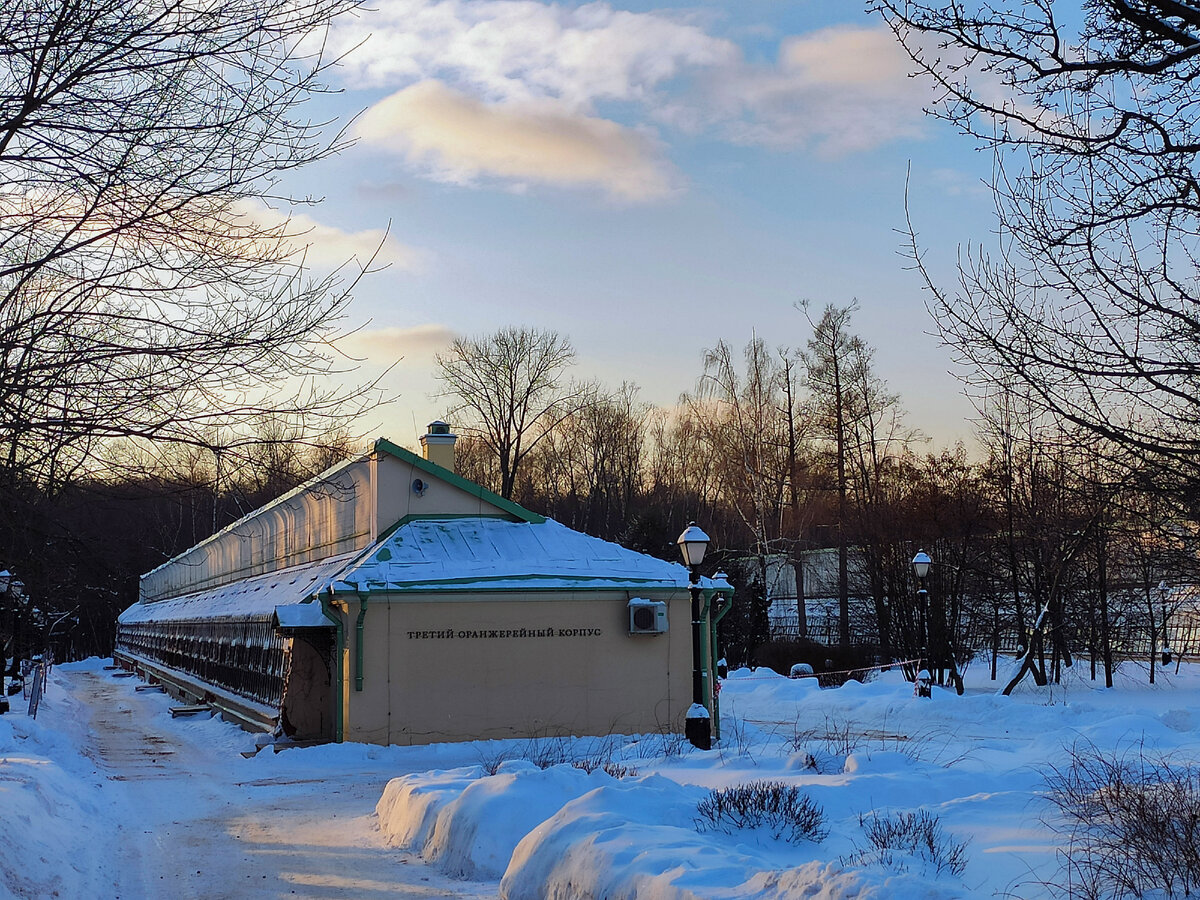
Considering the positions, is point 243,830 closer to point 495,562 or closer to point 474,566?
point 474,566

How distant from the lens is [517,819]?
8.94 m

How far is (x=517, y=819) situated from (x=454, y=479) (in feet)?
43.3

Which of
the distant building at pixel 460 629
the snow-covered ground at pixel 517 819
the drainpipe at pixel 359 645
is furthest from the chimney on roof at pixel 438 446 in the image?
the snow-covered ground at pixel 517 819

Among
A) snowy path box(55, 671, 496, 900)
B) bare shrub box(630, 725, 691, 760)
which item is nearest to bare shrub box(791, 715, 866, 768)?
bare shrub box(630, 725, 691, 760)

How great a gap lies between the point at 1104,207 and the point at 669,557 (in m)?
41.6

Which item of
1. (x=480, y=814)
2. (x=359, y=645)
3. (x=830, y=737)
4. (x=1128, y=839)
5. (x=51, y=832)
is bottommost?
A: (x=830, y=737)

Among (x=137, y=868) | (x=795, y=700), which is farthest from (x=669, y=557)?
Result: (x=137, y=868)

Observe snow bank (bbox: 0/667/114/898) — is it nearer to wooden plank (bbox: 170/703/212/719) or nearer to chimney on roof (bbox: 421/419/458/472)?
chimney on roof (bbox: 421/419/458/472)

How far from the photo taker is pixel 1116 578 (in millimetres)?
31141

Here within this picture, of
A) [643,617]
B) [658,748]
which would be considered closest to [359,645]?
[643,617]

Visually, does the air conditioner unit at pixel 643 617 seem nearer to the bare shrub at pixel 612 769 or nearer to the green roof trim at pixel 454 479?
the green roof trim at pixel 454 479

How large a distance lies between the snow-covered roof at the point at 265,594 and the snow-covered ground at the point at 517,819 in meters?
Result: 3.20

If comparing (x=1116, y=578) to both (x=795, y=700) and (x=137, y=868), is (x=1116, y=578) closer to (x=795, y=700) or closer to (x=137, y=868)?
(x=795, y=700)

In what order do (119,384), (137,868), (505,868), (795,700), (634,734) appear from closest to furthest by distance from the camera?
(119,384), (505,868), (137,868), (634,734), (795,700)
